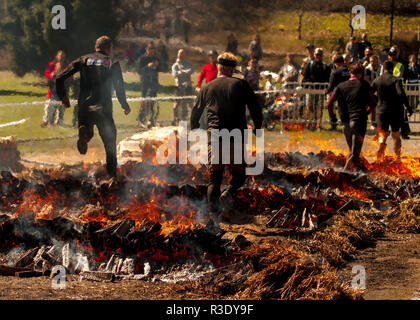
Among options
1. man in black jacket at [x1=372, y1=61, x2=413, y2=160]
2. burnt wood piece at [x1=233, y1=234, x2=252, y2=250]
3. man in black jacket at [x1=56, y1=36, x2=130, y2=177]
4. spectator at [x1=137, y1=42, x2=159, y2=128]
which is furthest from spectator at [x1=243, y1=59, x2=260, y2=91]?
burnt wood piece at [x1=233, y1=234, x2=252, y2=250]

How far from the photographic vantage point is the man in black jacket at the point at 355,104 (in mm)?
11297

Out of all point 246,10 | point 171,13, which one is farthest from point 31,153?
point 246,10


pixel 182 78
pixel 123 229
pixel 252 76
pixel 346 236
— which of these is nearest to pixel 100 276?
pixel 123 229

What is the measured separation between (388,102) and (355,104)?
1.52 m

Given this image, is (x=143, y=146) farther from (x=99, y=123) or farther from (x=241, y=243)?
(x=241, y=243)

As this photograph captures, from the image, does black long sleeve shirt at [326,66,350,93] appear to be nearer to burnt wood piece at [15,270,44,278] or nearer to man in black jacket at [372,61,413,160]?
man in black jacket at [372,61,413,160]

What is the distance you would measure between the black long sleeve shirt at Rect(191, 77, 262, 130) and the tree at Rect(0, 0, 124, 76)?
16.2 metres

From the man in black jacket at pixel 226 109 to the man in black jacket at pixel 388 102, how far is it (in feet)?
15.0

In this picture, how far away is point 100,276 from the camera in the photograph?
6902 mm

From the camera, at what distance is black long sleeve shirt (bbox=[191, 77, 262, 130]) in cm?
868

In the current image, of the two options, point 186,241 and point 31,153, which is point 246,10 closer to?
point 31,153

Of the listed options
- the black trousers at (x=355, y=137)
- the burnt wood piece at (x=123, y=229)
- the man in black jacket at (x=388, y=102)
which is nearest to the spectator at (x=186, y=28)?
the man in black jacket at (x=388, y=102)

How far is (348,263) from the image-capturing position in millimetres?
7426
